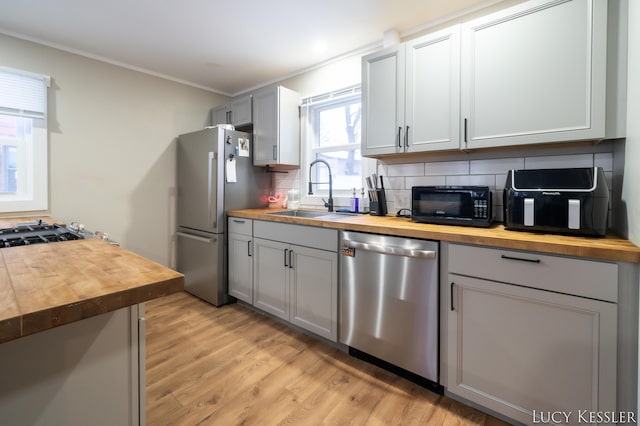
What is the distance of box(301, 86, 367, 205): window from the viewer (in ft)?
9.15

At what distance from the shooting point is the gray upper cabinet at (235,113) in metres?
3.23

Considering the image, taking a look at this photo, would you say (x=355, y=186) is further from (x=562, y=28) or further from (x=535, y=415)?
(x=535, y=415)

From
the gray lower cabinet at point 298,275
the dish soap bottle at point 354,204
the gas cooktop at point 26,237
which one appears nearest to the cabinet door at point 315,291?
the gray lower cabinet at point 298,275

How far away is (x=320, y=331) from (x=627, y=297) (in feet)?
5.47

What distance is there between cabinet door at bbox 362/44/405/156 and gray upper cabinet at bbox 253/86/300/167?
102 centimetres

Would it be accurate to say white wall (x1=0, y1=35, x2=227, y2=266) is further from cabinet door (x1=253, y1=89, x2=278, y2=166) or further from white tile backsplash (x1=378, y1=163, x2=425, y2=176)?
white tile backsplash (x1=378, y1=163, x2=425, y2=176)

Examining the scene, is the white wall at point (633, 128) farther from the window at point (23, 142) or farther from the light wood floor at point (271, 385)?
the window at point (23, 142)

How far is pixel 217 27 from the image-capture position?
7.72 ft

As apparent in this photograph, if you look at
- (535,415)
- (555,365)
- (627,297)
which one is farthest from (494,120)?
(535,415)

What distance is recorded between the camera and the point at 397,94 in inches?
82.0

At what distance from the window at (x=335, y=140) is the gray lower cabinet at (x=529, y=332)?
1.41 metres

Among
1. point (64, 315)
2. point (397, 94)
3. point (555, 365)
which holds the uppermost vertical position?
point (397, 94)

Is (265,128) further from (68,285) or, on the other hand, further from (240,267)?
(68,285)

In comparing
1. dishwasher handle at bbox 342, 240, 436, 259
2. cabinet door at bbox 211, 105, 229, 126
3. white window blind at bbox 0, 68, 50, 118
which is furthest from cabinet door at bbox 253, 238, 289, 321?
white window blind at bbox 0, 68, 50, 118
